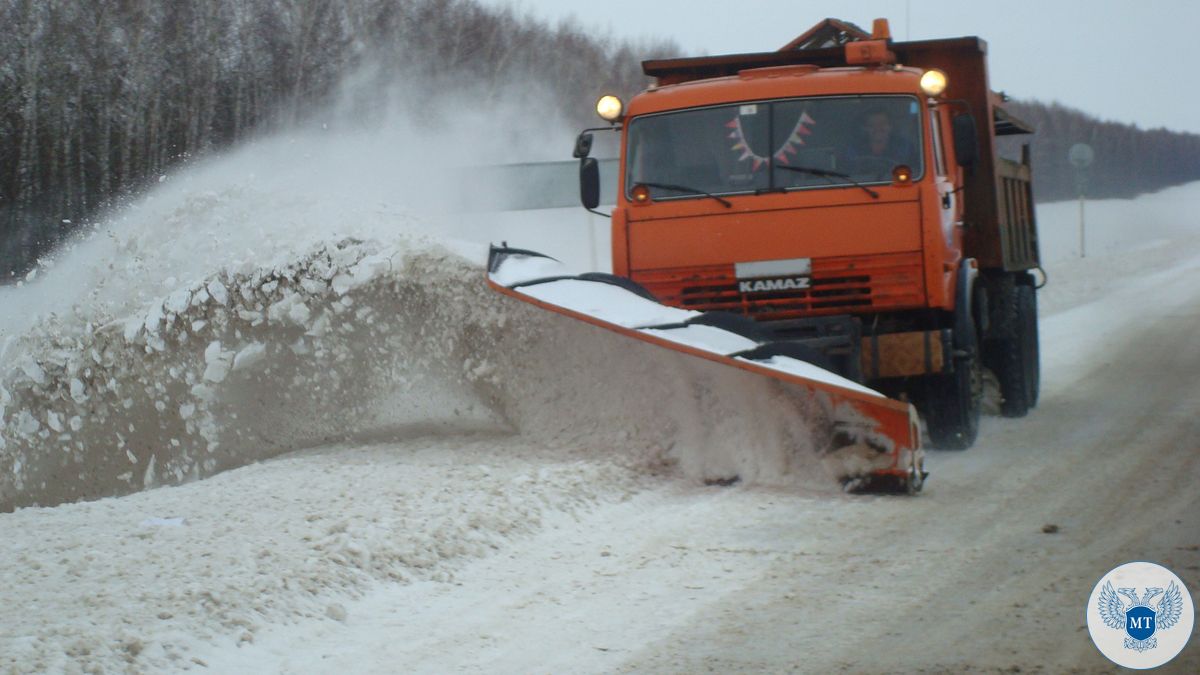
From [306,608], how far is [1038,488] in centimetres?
377

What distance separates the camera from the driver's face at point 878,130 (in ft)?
24.8

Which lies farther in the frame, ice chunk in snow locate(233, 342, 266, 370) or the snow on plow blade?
ice chunk in snow locate(233, 342, 266, 370)

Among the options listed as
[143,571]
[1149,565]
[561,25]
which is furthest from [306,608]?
[561,25]

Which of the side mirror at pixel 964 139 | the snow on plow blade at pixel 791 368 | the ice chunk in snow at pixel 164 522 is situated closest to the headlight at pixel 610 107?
the snow on plow blade at pixel 791 368

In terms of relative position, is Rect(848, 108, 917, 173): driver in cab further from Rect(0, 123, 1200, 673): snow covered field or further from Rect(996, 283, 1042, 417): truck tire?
Rect(996, 283, 1042, 417): truck tire

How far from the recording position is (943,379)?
776 cm

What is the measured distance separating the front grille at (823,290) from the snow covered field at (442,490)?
0.94m

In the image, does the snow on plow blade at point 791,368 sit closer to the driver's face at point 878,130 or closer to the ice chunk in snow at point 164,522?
the driver's face at point 878,130

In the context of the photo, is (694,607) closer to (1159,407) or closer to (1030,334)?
(1159,407)

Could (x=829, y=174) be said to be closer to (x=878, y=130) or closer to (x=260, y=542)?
(x=878, y=130)

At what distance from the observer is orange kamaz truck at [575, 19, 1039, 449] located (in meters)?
7.38

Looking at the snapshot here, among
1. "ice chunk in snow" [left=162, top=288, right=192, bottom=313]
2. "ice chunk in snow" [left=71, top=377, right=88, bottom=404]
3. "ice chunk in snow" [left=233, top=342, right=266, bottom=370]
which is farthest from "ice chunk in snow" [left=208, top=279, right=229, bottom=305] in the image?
"ice chunk in snow" [left=71, top=377, right=88, bottom=404]

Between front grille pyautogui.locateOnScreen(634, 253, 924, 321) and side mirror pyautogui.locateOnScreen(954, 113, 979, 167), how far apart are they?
976 mm

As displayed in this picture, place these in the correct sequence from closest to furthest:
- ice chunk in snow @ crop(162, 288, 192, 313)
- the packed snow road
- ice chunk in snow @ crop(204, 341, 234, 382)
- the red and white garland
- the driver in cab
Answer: the packed snow road
the driver in cab
the red and white garland
ice chunk in snow @ crop(204, 341, 234, 382)
ice chunk in snow @ crop(162, 288, 192, 313)
